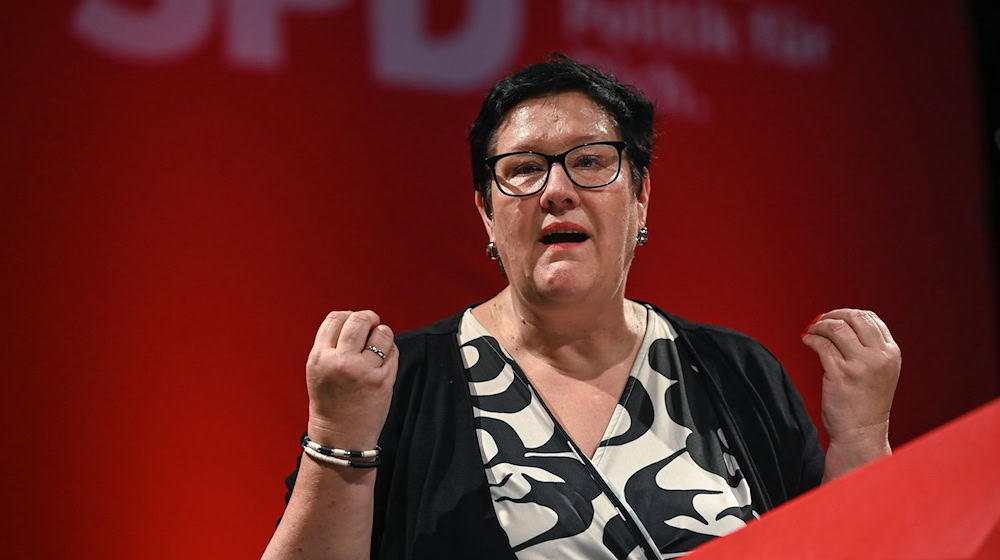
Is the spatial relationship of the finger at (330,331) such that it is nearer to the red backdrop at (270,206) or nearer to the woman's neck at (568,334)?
the woman's neck at (568,334)

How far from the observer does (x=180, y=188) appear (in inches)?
65.3

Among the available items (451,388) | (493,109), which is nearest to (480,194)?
(493,109)

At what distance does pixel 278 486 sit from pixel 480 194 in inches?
29.4

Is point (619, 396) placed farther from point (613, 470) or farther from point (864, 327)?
point (864, 327)

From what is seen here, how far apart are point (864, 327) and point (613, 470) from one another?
0.46 meters

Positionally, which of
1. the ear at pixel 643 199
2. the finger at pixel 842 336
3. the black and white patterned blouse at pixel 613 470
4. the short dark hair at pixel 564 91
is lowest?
the black and white patterned blouse at pixel 613 470

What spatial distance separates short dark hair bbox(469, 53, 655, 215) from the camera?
1446mm

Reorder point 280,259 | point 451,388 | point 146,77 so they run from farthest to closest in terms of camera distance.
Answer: point 280,259 → point 146,77 → point 451,388

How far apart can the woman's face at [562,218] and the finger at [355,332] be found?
308 mm

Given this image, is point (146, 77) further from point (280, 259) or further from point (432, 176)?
point (432, 176)

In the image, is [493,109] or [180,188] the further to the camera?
[180,188]

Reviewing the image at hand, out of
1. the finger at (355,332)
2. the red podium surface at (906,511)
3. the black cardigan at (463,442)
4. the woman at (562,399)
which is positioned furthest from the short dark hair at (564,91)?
the red podium surface at (906,511)

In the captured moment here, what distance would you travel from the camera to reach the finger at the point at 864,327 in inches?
54.0

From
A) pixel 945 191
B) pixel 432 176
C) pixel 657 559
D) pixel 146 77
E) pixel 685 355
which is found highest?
pixel 146 77
